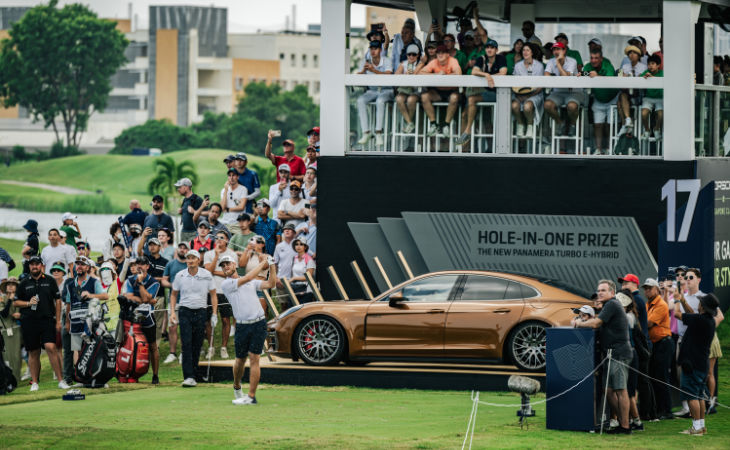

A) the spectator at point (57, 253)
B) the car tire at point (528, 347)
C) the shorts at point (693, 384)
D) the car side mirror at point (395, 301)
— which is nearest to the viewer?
the shorts at point (693, 384)

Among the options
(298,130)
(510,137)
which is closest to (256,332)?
(510,137)

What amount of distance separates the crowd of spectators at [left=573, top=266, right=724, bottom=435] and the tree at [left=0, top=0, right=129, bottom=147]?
12804 centimetres

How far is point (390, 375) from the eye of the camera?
17875mm

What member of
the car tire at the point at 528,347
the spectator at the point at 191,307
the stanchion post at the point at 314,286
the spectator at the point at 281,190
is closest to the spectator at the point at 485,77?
the stanchion post at the point at 314,286

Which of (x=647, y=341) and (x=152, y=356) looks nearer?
(x=647, y=341)

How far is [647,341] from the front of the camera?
1478 centimetres

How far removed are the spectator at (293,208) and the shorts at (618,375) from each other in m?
8.66

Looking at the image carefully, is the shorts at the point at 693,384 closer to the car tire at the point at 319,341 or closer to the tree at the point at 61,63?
the car tire at the point at 319,341

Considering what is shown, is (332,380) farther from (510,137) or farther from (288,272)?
(510,137)

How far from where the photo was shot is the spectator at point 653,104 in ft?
67.2

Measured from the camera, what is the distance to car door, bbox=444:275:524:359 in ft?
57.3

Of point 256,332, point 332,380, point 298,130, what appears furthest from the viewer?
point 298,130

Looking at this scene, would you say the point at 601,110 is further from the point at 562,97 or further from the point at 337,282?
the point at 337,282

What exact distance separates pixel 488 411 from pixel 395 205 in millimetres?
5888
